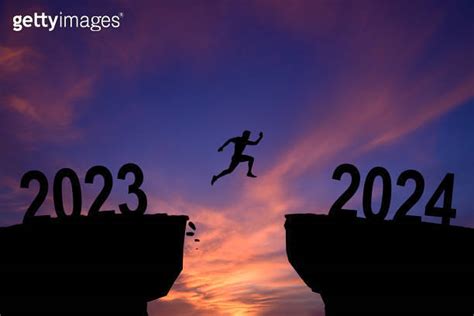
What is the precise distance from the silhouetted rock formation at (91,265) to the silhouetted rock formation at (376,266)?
3678mm

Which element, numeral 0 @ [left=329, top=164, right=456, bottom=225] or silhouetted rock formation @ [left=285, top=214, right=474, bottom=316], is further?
silhouetted rock formation @ [left=285, top=214, right=474, bottom=316]

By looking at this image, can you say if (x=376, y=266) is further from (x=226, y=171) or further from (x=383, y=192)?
(x=226, y=171)

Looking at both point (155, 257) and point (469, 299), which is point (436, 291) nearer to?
point (469, 299)

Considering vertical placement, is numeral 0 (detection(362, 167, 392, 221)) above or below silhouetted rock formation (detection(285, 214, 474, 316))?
above

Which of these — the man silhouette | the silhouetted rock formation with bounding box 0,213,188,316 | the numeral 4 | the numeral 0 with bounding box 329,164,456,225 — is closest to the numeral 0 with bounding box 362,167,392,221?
the numeral 0 with bounding box 329,164,456,225

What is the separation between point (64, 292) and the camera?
13953 millimetres

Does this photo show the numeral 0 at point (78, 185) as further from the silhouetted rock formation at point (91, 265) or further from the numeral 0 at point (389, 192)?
the numeral 0 at point (389, 192)

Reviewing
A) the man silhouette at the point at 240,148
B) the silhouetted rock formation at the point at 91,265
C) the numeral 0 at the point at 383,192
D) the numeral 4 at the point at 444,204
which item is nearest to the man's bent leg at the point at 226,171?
the man silhouette at the point at 240,148

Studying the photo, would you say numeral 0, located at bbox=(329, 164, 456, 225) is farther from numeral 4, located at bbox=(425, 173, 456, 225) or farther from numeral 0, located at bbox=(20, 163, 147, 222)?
numeral 0, located at bbox=(20, 163, 147, 222)

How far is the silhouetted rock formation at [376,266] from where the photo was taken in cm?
1374

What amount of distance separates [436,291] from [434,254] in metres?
1.00

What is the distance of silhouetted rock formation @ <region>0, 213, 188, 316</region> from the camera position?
13.9 metres

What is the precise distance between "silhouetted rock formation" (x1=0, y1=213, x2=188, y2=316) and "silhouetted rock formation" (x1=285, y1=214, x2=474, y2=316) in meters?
3.68

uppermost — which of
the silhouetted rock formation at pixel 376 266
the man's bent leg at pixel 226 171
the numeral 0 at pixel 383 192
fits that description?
the man's bent leg at pixel 226 171
